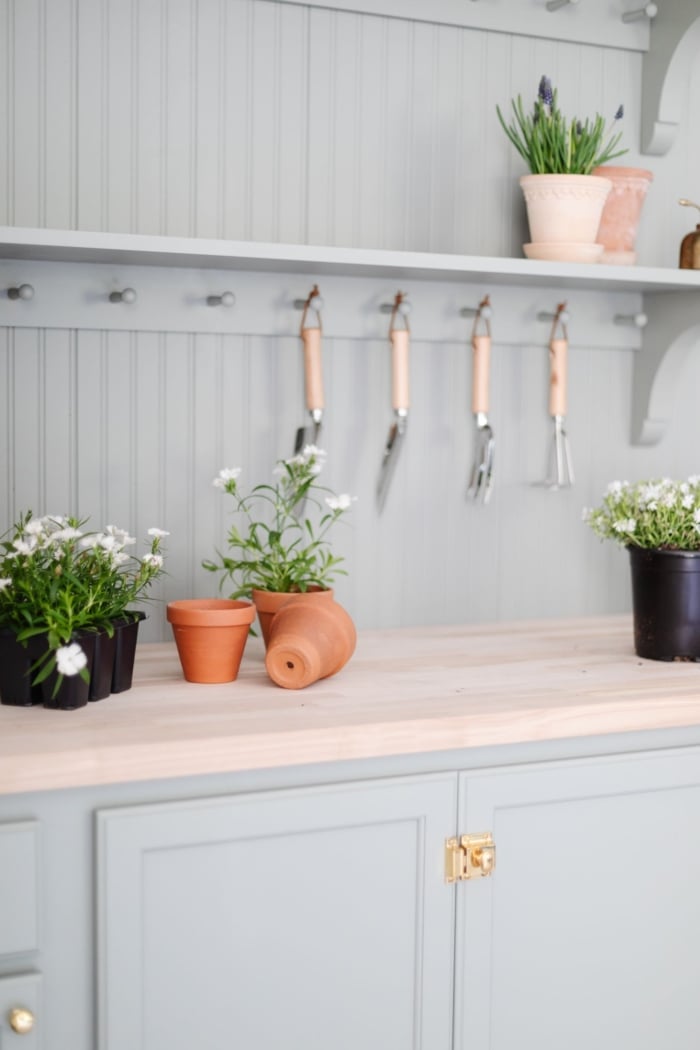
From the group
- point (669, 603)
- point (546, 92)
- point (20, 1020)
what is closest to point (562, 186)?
point (546, 92)

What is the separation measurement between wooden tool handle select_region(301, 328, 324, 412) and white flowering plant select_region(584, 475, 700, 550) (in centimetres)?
49

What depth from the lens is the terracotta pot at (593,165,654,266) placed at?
2.06 meters

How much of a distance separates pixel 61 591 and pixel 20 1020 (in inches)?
18.8

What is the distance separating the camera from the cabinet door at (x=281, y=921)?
1.34m

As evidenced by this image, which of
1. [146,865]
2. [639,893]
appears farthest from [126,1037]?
[639,893]

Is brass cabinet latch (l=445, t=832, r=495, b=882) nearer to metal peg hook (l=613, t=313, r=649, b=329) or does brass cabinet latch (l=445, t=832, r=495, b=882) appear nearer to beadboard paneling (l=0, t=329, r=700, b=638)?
beadboard paneling (l=0, t=329, r=700, b=638)

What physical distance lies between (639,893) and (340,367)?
95cm

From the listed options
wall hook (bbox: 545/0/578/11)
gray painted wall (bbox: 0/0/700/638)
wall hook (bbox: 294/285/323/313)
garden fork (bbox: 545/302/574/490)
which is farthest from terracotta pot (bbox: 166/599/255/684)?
wall hook (bbox: 545/0/578/11)

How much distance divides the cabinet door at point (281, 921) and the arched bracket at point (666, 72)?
51.6 inches

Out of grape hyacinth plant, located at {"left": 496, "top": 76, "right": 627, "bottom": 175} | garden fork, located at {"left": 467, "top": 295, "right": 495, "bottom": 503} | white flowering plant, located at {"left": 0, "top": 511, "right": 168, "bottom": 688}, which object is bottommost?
white flowering plant, located at {"left": 0, "top": 511, "right": 168, "bottom": 688}

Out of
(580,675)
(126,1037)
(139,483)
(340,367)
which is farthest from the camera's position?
(340,367)

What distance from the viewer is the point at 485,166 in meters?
2.10

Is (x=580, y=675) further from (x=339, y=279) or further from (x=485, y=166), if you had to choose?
(x=485, y=166)

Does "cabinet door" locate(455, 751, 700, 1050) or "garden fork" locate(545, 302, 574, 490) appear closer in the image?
"cabinet door" locate(455, 751, 700, 1050)
